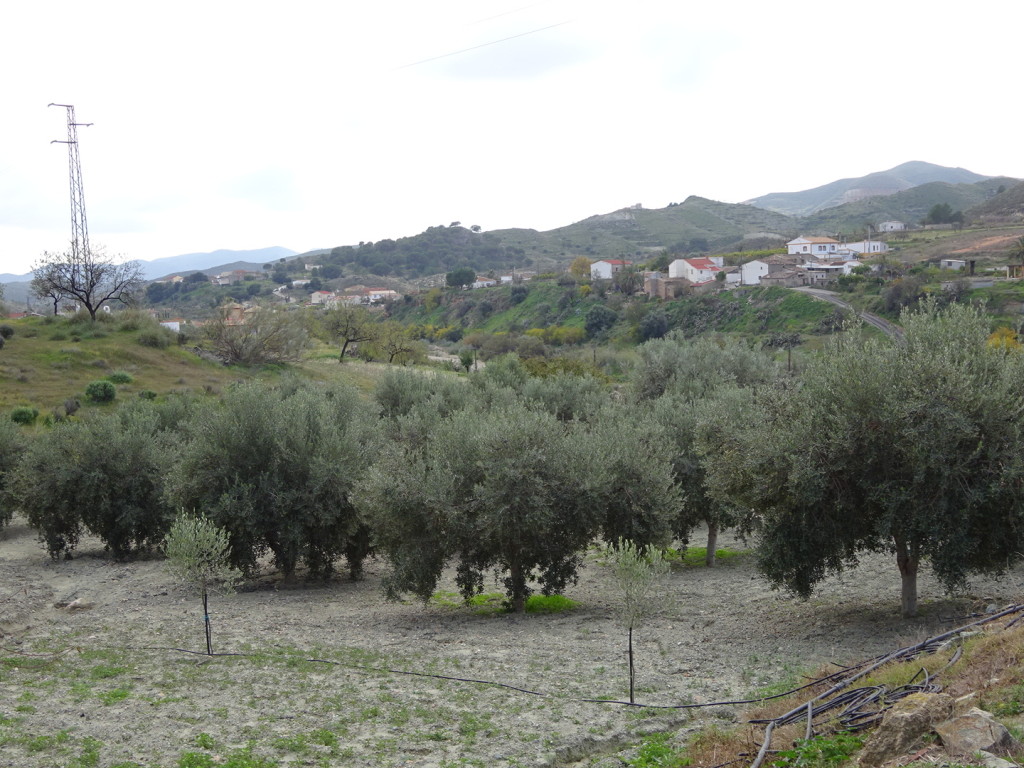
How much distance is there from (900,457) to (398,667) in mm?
11533

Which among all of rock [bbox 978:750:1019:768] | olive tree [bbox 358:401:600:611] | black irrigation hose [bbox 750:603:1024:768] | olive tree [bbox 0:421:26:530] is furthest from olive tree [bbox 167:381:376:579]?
rock [bbox 978:750:1019:768]

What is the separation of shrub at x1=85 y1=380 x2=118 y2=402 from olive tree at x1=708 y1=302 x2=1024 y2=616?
53.6m

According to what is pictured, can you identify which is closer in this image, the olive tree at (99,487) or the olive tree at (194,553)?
the olive tree at (194,553)

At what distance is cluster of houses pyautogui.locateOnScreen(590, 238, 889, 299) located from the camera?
109m

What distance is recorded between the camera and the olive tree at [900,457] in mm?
15977

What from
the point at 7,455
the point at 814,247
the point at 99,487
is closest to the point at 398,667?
the point at 99,487

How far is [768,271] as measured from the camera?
375ft

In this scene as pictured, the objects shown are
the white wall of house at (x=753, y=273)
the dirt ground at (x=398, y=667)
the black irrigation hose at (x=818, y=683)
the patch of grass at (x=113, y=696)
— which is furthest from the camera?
the white wall of house at (x=753, y=273)

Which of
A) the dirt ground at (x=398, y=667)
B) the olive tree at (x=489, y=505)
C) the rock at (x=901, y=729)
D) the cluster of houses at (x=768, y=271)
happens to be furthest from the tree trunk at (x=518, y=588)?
the cluster of houses at (x=768, y=271)

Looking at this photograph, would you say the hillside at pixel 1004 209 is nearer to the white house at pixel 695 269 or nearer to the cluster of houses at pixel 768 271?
the cluster of houses at pixel 768 271

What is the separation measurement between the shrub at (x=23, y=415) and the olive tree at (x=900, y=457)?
49628 millimetres

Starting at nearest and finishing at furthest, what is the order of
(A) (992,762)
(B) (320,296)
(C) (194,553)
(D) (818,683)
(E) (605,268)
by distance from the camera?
(A) (992,762) < (D) (818,683) < (C) (194,553) < (E) (605,268) < (B) (320,296)

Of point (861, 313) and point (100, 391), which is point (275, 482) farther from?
point (861, 313)

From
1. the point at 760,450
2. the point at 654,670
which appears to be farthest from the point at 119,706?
the point at 760,450
